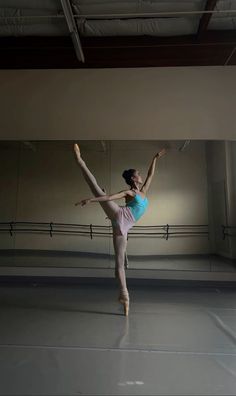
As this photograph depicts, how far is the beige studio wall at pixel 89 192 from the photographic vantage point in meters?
4.53

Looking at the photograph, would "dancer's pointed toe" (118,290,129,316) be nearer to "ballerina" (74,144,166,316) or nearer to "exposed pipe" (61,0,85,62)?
"ballerina" (74,144,166,316)

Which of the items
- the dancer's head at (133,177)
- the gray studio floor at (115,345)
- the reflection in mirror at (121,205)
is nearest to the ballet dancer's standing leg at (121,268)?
the gray studio floor at (115,345)

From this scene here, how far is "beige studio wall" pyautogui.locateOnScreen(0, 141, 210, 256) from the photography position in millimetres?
Result: 4527

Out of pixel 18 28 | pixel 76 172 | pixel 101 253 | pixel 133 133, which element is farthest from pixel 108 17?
pixel 101 253

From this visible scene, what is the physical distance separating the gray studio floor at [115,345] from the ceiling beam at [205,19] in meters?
3.55

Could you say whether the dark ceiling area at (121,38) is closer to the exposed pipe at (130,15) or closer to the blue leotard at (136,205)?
the exposed pipe at (130,15)

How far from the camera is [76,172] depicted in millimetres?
4711

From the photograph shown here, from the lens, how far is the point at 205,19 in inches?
159

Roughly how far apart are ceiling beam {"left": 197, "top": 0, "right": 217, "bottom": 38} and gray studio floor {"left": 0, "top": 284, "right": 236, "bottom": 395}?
355 cm

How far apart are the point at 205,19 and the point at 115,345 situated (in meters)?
4.05

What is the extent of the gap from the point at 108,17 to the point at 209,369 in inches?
162

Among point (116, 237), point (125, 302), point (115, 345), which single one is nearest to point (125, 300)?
point (125, 302)

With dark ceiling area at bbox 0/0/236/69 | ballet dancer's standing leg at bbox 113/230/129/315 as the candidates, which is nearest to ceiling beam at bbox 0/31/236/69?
dark ceiling area at bbox 0/0/236/69

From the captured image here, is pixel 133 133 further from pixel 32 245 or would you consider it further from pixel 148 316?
pixel 148 316
